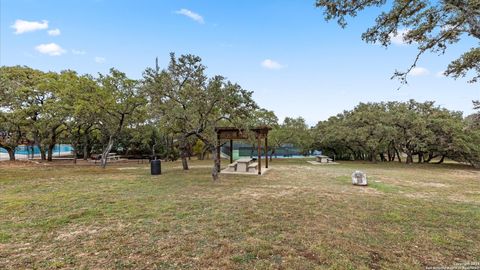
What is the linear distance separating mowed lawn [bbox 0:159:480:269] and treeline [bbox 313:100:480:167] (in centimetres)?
1060

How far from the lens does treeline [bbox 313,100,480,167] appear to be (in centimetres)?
1487

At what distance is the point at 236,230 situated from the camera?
3.61 metres

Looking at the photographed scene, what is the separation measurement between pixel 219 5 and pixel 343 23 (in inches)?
307

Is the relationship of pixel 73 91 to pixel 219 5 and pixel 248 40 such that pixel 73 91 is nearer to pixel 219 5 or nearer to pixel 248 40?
pixel 219 5

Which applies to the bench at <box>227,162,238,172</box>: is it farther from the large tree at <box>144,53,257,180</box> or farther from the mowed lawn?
the mowed lawn

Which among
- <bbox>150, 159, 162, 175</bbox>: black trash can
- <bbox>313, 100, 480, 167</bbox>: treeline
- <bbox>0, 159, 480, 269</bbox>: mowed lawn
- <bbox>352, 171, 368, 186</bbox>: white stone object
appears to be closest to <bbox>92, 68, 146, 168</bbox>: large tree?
<bbox>150, 159, 162, 175</bbox>: black trash can

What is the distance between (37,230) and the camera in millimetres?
3600

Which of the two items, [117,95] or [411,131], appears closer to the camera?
[117,95]

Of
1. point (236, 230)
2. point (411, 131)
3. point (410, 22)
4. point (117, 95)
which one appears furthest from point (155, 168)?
point (411, 131)

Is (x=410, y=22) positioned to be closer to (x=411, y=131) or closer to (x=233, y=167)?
(x=233, y=167)

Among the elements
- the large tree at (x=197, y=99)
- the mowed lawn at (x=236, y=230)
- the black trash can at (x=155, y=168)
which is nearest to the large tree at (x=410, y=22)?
the mowed lawn at (x=236, y=230)

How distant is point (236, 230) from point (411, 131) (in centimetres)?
1683

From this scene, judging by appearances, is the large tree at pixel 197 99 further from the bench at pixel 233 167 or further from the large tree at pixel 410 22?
→ the large tree at pixel 410 22

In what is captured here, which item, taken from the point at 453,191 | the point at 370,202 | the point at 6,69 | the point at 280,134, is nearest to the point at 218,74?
the point at 370,202
